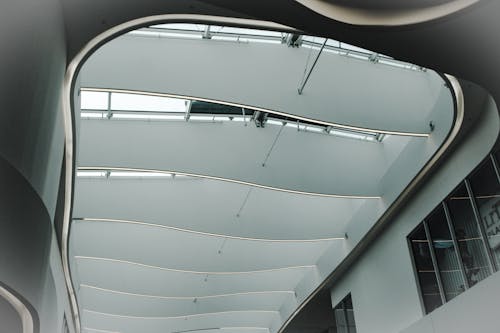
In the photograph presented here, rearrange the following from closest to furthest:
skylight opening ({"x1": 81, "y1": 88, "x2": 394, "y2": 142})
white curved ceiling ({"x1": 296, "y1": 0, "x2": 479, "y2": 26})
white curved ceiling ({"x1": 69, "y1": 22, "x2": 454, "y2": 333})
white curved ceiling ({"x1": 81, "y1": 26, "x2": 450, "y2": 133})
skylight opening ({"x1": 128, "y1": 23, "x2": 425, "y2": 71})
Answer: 1. white curved ceiling ({"x1": 296, "y1": 0, "x2": 479, "y2": 26})
2. white curved ceiling ({"x1": 81, "y1": 26, "x2": 450, "y2": 133})
3. white curved ceiling ({"x1": 69, "y1": 22, "x2": 454, "y2": 333})
4. skylight opening ({"x1": 128, "y1": 23, "x2": 425, "y2": 71})
5. skylight opening ({"x1": 81, "y1": 88, "x2": 394, "y2": 142})

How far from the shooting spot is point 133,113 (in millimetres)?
16531

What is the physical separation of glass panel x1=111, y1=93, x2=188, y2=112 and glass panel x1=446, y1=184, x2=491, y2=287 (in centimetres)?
773

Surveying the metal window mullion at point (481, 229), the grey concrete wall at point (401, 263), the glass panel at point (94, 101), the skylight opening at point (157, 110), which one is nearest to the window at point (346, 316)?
the grey concrete wall at point (401, 263)

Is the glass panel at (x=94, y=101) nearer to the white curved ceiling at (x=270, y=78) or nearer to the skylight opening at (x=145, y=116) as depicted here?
the skylight opening at (x=145, y=116)

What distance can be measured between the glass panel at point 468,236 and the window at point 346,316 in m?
9.02

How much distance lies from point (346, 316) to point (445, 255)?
29.8 ft

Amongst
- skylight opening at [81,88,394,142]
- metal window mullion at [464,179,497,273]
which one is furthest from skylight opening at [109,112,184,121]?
metal window mullion at [464,179,497,273]

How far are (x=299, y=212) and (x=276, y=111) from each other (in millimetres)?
8076

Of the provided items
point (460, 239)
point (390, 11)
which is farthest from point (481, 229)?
point (390, 11)

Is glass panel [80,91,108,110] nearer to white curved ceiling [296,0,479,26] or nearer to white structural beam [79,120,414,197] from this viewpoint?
white structural beam [79,120,414,197]

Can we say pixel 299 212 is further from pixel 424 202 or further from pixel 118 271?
pixel 118 271

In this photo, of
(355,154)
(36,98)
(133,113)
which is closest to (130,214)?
(133,113)

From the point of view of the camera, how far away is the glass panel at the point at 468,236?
1352 centimetres

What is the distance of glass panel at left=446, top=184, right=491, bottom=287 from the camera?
44.3ft
